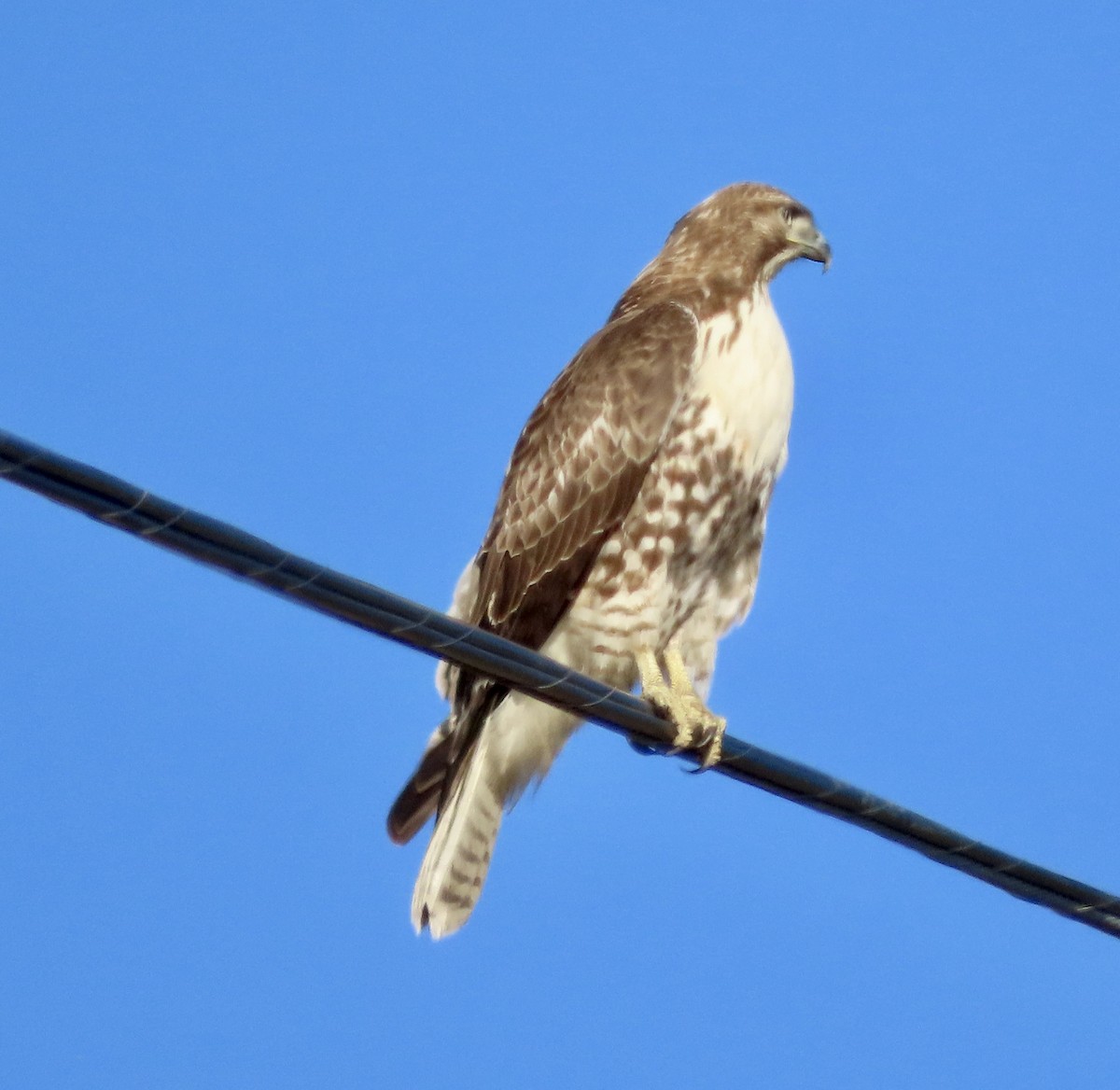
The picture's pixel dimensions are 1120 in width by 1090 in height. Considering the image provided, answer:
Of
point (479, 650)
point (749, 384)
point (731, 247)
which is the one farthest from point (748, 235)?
point (479, 650)

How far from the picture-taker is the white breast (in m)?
6.19

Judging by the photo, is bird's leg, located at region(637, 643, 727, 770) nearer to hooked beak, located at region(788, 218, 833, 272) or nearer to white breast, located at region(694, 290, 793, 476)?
white breast, located at region(694, 290, 793, 476)

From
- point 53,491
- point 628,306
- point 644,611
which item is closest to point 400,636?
point 53,491

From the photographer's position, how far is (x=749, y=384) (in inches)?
245

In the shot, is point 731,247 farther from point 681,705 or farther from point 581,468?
point 681,705

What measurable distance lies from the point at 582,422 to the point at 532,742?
108cm

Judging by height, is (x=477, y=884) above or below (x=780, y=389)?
below

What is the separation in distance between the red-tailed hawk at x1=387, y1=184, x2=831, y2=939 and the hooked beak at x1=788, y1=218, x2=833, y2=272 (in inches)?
11.4

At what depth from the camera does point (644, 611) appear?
243 inches

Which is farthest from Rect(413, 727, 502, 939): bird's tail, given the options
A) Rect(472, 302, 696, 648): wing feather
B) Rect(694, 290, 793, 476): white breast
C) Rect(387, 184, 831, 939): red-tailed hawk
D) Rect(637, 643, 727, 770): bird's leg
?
Rect(694, 290, 793, 476): white breast

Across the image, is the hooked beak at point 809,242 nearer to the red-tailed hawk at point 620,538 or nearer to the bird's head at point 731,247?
the bird's head at point 731,247

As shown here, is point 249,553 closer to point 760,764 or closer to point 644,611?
point 760,764

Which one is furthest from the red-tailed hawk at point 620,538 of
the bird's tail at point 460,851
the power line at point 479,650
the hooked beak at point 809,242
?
the power line at point 479,650

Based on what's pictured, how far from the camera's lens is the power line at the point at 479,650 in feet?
10.3
